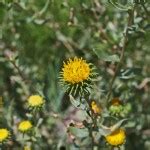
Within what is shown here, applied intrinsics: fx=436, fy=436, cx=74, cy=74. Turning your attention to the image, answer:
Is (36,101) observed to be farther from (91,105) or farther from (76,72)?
(76,72)

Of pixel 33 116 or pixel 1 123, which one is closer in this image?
pixel 33 116

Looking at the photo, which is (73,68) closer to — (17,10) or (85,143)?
(85,143)

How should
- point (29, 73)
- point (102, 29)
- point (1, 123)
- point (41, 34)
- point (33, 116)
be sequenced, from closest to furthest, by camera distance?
point (33, 116)
point (1, 123)
point (102, 29)
point (29, 73)
point (41, 34)

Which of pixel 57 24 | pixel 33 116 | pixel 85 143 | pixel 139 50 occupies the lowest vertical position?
pixel 85 143

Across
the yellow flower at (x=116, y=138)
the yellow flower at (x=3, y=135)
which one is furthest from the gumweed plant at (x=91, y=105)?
the yellow flower at (x=3, y=135)

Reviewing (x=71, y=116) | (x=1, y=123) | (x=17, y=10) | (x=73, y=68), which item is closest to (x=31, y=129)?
(x=1, y=123)

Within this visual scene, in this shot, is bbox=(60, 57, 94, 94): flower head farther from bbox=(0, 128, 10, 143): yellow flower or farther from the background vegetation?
the background vegetation
